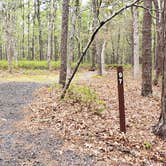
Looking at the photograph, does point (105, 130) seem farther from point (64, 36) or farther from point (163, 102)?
point (64, 36)

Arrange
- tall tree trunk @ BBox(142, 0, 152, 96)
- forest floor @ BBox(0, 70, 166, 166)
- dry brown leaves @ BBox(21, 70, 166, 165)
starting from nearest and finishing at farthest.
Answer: forest floor @ BBox(0, 70, 166, 166)
dry brown leaves @ BBox(21, 70, 166, 165)
tall tree trunk @ BBox(142, 0, 152, 96)

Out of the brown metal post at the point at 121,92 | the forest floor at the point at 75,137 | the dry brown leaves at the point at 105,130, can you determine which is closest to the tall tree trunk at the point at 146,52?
the dry brown leaves at the point at 105,130

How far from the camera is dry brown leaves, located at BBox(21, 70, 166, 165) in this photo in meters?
5.34

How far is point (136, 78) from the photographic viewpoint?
65.1ft

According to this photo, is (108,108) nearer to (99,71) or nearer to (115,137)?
(115,137)

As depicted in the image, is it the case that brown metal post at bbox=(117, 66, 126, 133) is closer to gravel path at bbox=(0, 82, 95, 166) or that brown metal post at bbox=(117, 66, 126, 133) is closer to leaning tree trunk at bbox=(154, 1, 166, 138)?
leaning tree trunk at bbox=(154, 1, 166, 138)

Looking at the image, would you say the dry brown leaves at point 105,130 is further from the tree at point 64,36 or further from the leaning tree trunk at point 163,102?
the tree at point 64,36

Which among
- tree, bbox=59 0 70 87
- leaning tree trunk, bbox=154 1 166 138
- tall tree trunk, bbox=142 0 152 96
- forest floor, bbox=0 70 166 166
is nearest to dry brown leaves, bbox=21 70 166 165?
forest floor, bbox=0 70 166 166

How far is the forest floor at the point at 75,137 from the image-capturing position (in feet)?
16.8

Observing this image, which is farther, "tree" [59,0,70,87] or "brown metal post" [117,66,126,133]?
"tree" [59,0,70,87]

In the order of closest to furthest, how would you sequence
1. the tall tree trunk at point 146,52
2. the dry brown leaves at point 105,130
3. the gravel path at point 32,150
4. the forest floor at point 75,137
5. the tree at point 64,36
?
the gravel path at point 32,150 < the forest floor at point 75,137 < the dry brown leaves at point 105,130 < the tall tree trunk at point 146,52 < the tree at point 64,36

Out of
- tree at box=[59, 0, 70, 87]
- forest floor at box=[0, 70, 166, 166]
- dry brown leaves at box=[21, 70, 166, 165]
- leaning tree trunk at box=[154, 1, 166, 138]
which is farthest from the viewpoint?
tree at box=[59, 0, 70, 87]

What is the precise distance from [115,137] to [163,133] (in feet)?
3.57

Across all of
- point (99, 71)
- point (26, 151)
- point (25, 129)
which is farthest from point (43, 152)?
point (99, 71)
